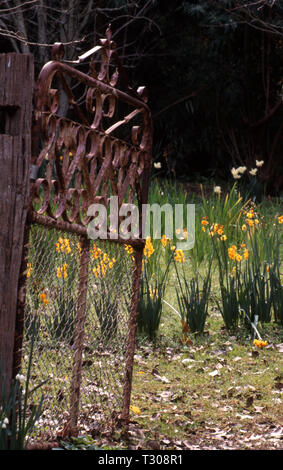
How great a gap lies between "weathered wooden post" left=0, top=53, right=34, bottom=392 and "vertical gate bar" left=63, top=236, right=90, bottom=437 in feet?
2.27

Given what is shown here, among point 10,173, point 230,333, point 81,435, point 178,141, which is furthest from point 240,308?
point 178,141

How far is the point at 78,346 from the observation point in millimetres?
3264

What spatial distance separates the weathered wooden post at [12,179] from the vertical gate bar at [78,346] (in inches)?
27.2

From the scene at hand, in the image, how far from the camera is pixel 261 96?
1227cm

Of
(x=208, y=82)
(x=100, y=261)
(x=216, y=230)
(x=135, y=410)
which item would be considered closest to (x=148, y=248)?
(x=216, y=230)

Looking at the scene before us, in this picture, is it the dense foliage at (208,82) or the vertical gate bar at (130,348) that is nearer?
the vertical gate bar at (130,348)

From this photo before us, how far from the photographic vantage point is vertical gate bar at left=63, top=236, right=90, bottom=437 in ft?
10.7

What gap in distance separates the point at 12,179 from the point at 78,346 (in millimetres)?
1042

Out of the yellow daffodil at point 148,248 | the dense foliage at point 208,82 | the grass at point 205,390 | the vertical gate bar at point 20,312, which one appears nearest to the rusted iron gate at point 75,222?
the vertical gate bar at point 20,312

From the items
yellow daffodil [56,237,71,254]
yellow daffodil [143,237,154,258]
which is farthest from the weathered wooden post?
yellow daffodil [143,237,154,258]

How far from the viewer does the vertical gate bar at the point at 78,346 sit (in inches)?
128

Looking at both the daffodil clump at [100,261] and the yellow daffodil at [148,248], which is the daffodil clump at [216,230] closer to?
the yellow daffodil at [148,248]

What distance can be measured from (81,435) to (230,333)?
246 cm

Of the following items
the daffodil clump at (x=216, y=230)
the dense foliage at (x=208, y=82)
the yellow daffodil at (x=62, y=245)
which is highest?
the dense foliage at (x=208, y=82)
